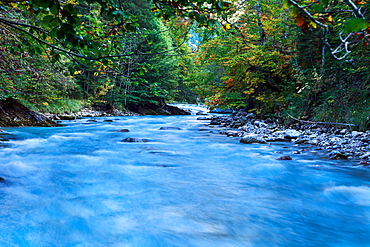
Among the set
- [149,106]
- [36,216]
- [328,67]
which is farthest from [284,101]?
[149,106]

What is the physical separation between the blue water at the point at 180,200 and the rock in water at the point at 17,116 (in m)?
4.31

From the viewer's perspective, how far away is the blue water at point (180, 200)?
242 cm

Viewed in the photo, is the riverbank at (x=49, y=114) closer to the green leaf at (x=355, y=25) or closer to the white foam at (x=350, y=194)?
the green leaf at (x=355, y=25)

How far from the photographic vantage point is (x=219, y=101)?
1194 centimetres

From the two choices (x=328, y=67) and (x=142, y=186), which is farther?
(x=328, y=67)

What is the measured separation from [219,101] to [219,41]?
2.99 meters

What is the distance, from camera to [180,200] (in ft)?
11.1

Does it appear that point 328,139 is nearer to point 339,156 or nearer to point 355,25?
point 339,156

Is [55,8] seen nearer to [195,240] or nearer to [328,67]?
[195,240]

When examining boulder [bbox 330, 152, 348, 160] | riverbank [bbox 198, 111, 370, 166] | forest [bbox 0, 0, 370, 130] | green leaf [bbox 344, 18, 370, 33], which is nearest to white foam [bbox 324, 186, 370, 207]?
riverbank [bbox 198, 111, 370, 166]

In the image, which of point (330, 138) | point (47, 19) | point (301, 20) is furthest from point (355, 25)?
point (330, 138)

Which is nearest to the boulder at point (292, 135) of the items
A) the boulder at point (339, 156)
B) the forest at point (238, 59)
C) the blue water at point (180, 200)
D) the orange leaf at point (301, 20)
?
the forest at point (238, 59)

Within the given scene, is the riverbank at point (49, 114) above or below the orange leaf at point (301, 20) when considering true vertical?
below

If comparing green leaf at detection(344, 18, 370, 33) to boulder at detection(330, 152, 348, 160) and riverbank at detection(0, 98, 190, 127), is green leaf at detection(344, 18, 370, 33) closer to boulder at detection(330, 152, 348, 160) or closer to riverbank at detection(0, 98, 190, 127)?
riverbank at detection(0, 98, 190, 127)
